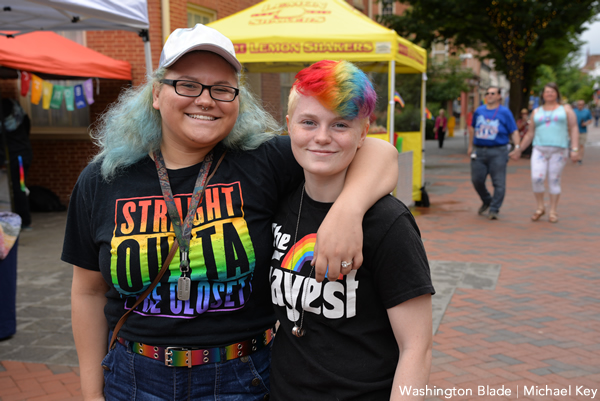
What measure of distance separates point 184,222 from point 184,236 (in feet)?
0.15

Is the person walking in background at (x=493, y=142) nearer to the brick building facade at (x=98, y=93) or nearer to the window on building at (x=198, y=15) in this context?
the brick building facade at (x=98, y=93)

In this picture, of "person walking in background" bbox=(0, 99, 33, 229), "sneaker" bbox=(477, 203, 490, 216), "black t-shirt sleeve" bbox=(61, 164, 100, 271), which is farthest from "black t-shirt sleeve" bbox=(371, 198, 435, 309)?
"sneaker" bbox=(477, 203, 490, 216)

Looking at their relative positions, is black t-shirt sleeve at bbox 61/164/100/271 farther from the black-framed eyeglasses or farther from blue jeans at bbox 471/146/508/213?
blue jeans at bbox 471/146/508/213

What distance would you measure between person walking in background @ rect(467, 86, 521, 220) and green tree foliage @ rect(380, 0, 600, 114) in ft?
36.7

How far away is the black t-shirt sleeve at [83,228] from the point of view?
1.75 m

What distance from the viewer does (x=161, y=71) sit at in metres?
1.71

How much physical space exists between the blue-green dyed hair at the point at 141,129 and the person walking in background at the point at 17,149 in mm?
6977

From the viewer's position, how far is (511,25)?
19031 millimetres

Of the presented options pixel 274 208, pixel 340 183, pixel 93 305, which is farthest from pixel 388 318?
pixel 93 305

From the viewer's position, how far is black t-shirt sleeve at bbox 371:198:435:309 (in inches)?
55.1

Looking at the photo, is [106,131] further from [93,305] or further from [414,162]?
[414,162]

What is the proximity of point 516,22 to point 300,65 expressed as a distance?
12416 millimetres

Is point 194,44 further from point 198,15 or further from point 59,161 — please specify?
point 198,15

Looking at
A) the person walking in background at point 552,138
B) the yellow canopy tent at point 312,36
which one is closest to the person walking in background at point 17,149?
the yellow canopy tent at point 312,36
